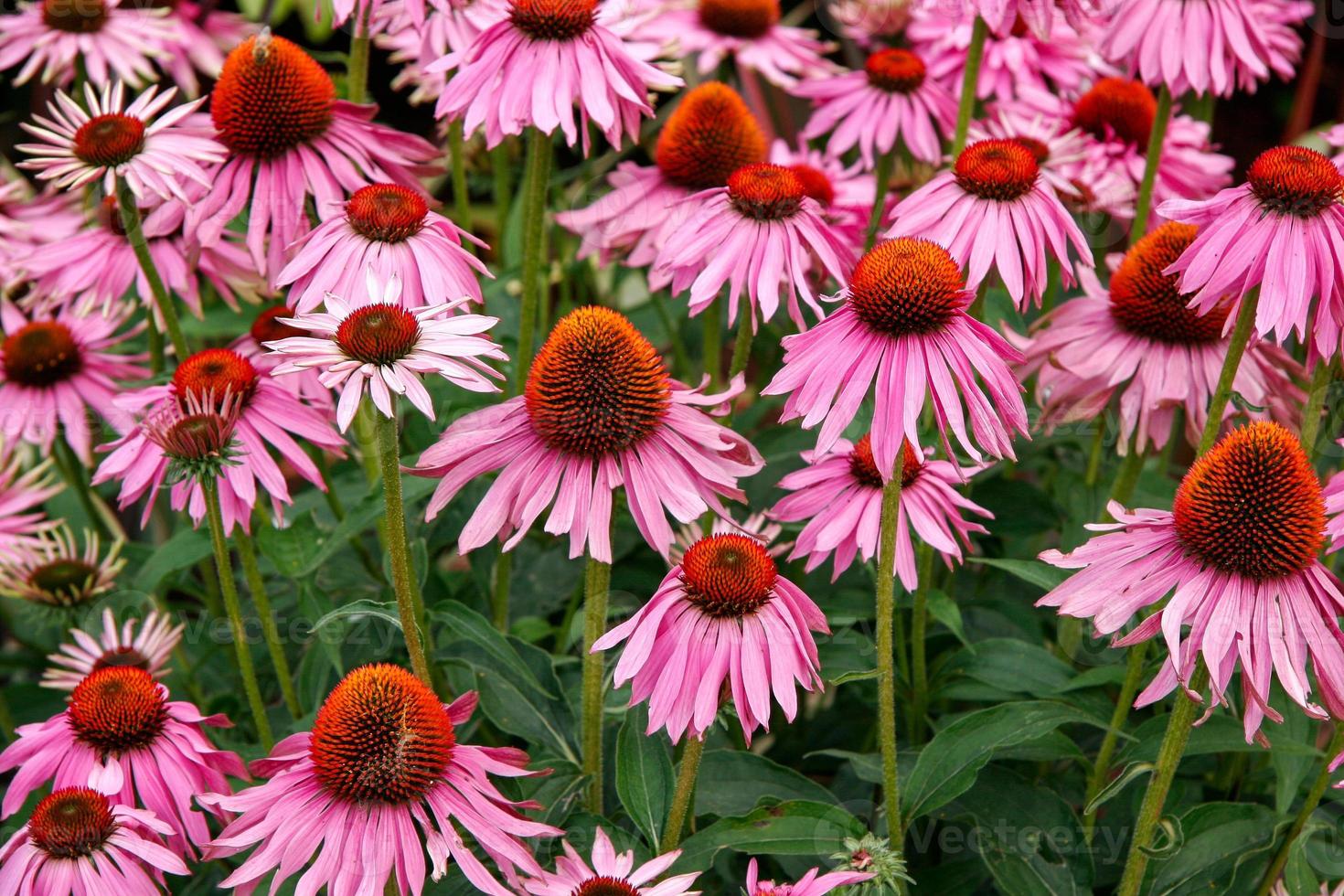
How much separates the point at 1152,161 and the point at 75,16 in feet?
6.43

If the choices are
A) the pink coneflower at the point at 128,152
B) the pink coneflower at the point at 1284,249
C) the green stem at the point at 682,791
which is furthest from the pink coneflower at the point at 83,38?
the pink coneflower at the point at 1284,249

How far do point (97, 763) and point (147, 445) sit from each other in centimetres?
41

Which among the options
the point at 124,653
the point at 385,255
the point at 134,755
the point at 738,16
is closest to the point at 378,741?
the point at 134,755

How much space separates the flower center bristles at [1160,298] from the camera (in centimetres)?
177

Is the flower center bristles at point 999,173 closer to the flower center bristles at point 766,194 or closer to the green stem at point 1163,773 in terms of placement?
the flower center bristles at point 766,194

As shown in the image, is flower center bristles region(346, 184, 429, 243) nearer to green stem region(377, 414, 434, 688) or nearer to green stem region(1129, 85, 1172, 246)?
green stem region(377, 414, 434, 688)

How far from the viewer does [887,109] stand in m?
2.38

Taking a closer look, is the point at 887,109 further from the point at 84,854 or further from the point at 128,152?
the point at 84,854

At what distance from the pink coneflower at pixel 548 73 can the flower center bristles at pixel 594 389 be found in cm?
43

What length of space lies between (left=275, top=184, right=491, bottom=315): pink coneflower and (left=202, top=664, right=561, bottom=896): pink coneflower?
1.53 feet

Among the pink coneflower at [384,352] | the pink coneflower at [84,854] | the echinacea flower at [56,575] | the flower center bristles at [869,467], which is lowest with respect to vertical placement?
the echinacea flower at [56,575]

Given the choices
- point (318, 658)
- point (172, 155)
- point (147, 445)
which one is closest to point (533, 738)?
point (318, 658)

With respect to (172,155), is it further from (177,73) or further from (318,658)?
(177,73)

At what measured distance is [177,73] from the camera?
9.74 feet
